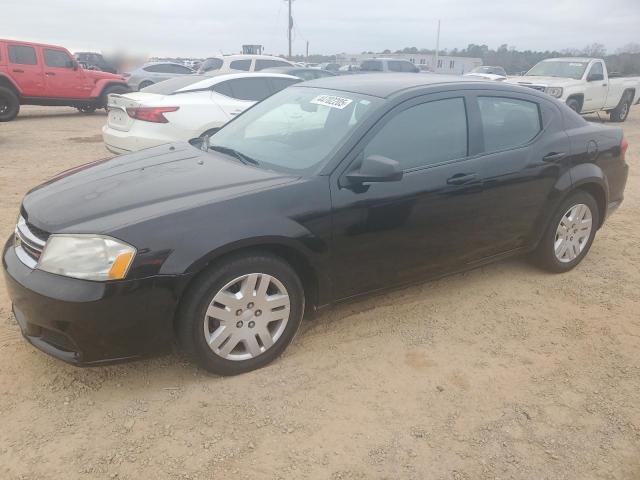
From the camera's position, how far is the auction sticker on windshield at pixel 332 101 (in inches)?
136

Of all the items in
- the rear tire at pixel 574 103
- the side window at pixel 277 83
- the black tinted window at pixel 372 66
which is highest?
the side window at pixel 277 83

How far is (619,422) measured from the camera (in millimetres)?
2693

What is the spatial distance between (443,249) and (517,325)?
75 centimetres

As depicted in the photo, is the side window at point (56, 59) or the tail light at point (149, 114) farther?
the side window at point (56, 59)

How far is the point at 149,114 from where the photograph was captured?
21.0ft

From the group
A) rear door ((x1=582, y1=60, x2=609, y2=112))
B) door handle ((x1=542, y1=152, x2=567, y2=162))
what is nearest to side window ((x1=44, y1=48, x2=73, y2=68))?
door handle ((x1=542, y1=152, x2=567, y2=162))

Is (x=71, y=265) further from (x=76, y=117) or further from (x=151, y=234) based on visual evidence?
(x=76, y=117)

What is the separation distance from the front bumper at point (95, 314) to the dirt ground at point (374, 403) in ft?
1.01

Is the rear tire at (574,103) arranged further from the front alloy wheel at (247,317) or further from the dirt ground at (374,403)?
the front alloy wheel at (247,317)

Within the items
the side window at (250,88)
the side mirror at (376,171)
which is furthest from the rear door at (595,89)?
the side mirror at (376,171)

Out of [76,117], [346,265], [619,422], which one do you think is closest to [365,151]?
[346,265]

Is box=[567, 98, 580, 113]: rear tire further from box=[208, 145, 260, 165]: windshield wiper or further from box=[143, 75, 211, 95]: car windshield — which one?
box=[208, 145, 260, 165]: windshield wiper

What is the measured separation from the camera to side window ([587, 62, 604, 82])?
530 inches

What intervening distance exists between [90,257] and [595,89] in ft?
47.2
